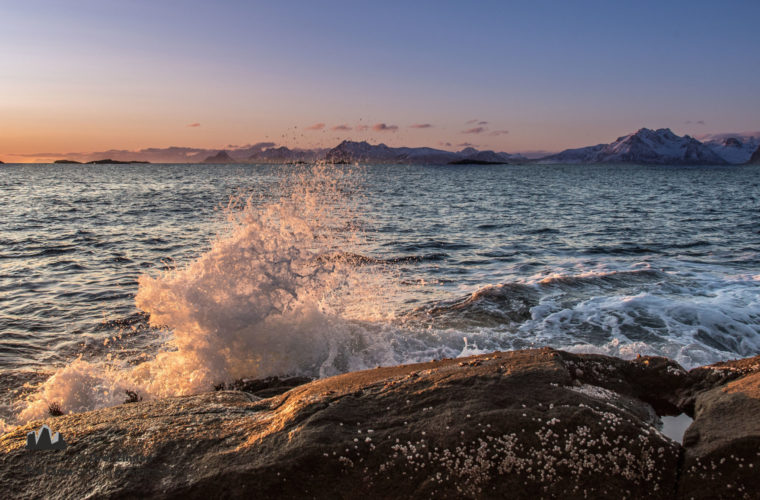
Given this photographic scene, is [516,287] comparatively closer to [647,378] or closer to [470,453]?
[647,378]

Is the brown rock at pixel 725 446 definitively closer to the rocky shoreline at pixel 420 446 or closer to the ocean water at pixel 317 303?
the rocky shoreline at pixel 420 446

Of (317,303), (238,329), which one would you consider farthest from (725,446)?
(317,303)

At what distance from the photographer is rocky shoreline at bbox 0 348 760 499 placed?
11.9 ft

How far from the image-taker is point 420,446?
3879 mm

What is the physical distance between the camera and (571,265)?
51.0 feet

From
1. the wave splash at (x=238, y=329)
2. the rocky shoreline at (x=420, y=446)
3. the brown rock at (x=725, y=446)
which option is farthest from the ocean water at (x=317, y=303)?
the brown rock at (x=725, y=446)

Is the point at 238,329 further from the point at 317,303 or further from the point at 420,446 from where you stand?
the point at 420,446

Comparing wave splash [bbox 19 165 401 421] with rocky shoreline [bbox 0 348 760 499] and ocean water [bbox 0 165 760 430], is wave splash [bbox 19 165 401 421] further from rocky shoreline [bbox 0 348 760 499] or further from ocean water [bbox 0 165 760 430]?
rocky shoreline [bbox 0 348 760 499]

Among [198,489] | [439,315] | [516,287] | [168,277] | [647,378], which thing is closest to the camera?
[198,489]

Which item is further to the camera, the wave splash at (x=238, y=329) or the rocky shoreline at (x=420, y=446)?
the wave splash at (x=238, y=329)

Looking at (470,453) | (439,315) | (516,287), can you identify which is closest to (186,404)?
(470,453)

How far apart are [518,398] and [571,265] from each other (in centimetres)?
1222

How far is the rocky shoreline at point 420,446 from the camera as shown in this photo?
3621 millimetres

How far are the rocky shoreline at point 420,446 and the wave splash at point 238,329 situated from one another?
239cm
